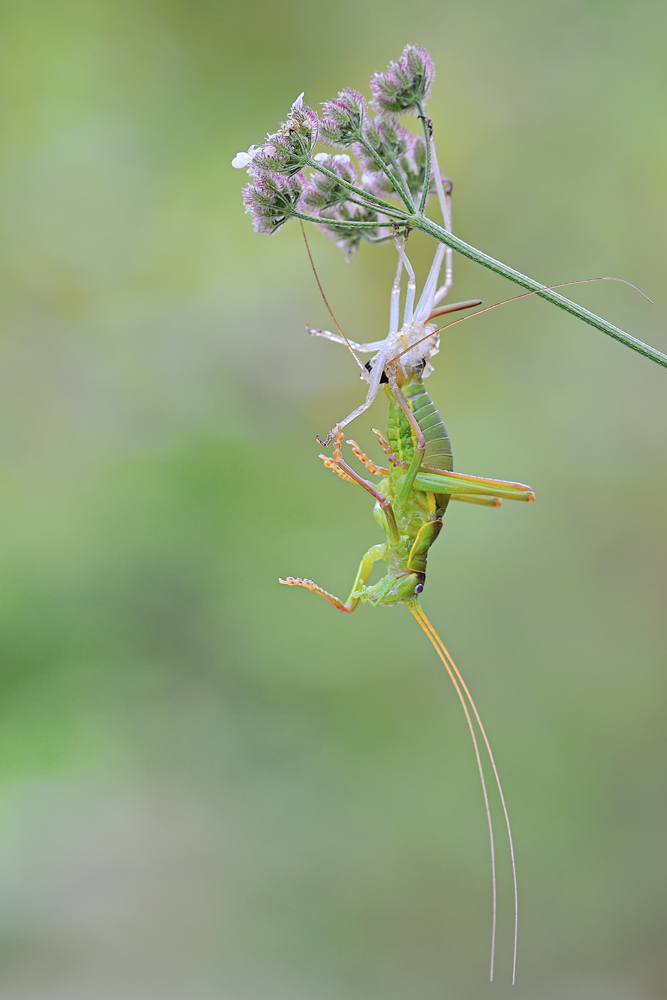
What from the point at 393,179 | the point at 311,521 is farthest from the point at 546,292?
the point at 311,521

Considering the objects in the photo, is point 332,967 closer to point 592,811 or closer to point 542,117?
→ point 592,811

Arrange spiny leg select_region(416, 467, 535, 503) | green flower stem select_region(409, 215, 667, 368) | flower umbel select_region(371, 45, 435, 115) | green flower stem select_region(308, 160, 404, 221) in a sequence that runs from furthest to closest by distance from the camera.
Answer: spiny leg select_region(416, 467, 535, 503) → flower umbel select_region(371, 45, 435, 115) → green flower stem select_region(308, 160, 404, 221) → green flower stem select_region(409, 215, 667, 368)

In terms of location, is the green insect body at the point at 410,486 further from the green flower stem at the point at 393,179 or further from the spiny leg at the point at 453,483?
the green flower stem at the point at 393,179

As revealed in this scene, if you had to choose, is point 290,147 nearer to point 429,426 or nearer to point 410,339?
point 410,339

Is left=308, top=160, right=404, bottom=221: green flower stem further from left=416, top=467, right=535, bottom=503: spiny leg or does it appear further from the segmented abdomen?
left=416, top=467, right=535, bottom=503: spiny leg

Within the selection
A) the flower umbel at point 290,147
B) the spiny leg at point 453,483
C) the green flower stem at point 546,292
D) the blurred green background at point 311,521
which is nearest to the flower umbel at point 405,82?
the flower umbel at point 290,147


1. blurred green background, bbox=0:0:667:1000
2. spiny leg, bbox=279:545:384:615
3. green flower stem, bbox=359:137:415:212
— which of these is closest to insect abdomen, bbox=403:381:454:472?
spiny leg, bbox=279:545:384:615

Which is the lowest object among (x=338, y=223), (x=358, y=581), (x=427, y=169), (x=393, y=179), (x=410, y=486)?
(x=358, y=581)
